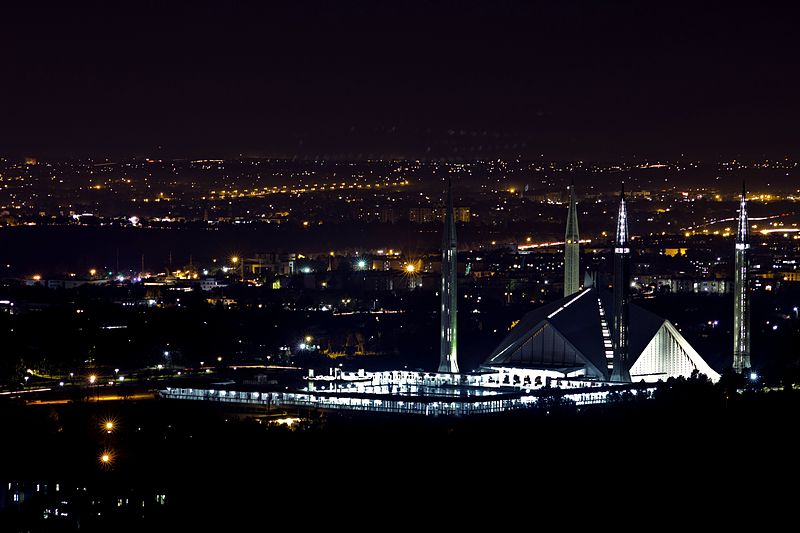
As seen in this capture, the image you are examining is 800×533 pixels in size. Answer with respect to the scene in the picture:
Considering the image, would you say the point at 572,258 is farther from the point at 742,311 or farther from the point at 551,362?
the point at 551,362

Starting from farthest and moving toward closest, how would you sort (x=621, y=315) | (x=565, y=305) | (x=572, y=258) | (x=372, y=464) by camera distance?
(x=572, y=258)
(x=565, y=305)
(x=621, y=315)
(x=372, y=464)

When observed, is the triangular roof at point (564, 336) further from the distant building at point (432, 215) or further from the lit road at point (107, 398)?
the distant building at point (432, 215)

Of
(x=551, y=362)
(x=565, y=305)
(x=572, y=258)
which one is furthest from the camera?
(x=572, y=258)

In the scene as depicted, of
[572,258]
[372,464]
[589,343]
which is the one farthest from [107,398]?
[572,258]

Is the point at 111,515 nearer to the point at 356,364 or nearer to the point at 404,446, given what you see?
the point at 404,446

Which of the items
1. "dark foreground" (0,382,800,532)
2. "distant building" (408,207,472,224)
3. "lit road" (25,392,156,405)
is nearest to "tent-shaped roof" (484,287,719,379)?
"dark foreground" (0,382,800,532)

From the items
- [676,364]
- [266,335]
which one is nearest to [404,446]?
[676,364]

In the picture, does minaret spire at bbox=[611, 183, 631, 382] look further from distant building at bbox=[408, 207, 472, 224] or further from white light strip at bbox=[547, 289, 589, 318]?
distant building at bbox=[408, 207, 472, 224]

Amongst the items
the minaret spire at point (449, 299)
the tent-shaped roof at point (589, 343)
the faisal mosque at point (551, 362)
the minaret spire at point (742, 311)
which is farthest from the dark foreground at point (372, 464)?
the minaret spire at point (742, 311)
